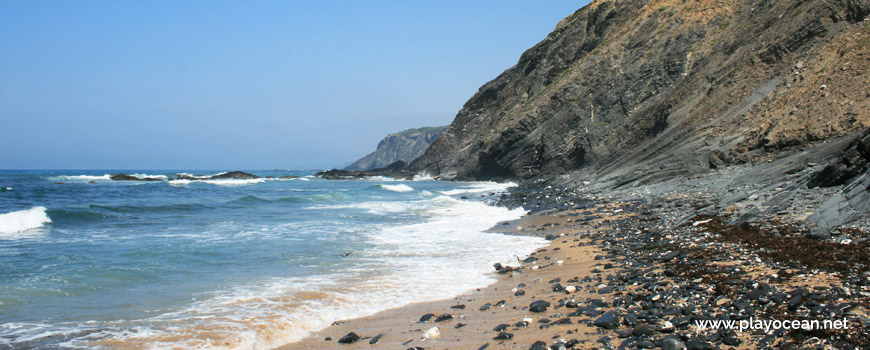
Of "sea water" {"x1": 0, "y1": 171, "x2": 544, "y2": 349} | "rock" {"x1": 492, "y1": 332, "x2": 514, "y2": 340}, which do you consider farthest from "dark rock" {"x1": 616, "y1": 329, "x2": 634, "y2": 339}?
"sea water" {"x1": 0, "y1": 171, "x2": 544, "y2": 349}

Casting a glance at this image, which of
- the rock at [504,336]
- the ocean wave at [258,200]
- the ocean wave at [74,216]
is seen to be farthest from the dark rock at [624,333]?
the ocean wave at [258,200]

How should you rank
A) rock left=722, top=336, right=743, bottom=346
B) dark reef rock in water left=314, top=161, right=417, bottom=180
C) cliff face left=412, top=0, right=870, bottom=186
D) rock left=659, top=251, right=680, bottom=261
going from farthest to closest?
dark reef rock in water left=314, top=161, right=417, bottom=180 < cliff face left=412, top=0, right=870, bottom=186 < rock left=659, top=251, right=680, bottom=261 < rock left=722, top=336, right=743, bottom=346

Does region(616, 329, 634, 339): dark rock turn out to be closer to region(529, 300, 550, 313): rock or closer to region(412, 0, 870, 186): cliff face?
region(529, 300, 550, 313): rock

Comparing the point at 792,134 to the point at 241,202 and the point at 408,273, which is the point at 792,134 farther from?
the point at 241,202

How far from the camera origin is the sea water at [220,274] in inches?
257

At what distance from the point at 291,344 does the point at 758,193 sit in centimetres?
1035

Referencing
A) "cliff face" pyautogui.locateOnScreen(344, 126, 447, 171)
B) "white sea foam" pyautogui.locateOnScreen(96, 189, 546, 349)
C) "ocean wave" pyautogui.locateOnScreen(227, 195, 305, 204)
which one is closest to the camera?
"white sea foam" pyautogui.locateOnScreen(96, 189, 546, 349)

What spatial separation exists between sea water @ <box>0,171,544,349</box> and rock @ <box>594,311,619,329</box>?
3140 mm

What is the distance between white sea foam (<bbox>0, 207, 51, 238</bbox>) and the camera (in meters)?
16.5

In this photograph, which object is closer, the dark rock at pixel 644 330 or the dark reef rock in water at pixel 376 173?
the dark rock at pixel 644 330

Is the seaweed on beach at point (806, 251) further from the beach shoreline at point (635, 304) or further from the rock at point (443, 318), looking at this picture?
the rock at point (443, 318)

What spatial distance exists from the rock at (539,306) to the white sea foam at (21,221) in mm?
16658

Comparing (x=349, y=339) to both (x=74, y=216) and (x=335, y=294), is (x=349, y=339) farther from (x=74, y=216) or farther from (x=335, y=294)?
(x=74, y=216)

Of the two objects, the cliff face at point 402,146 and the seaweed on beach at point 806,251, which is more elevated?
the cliff face at point 402,146
